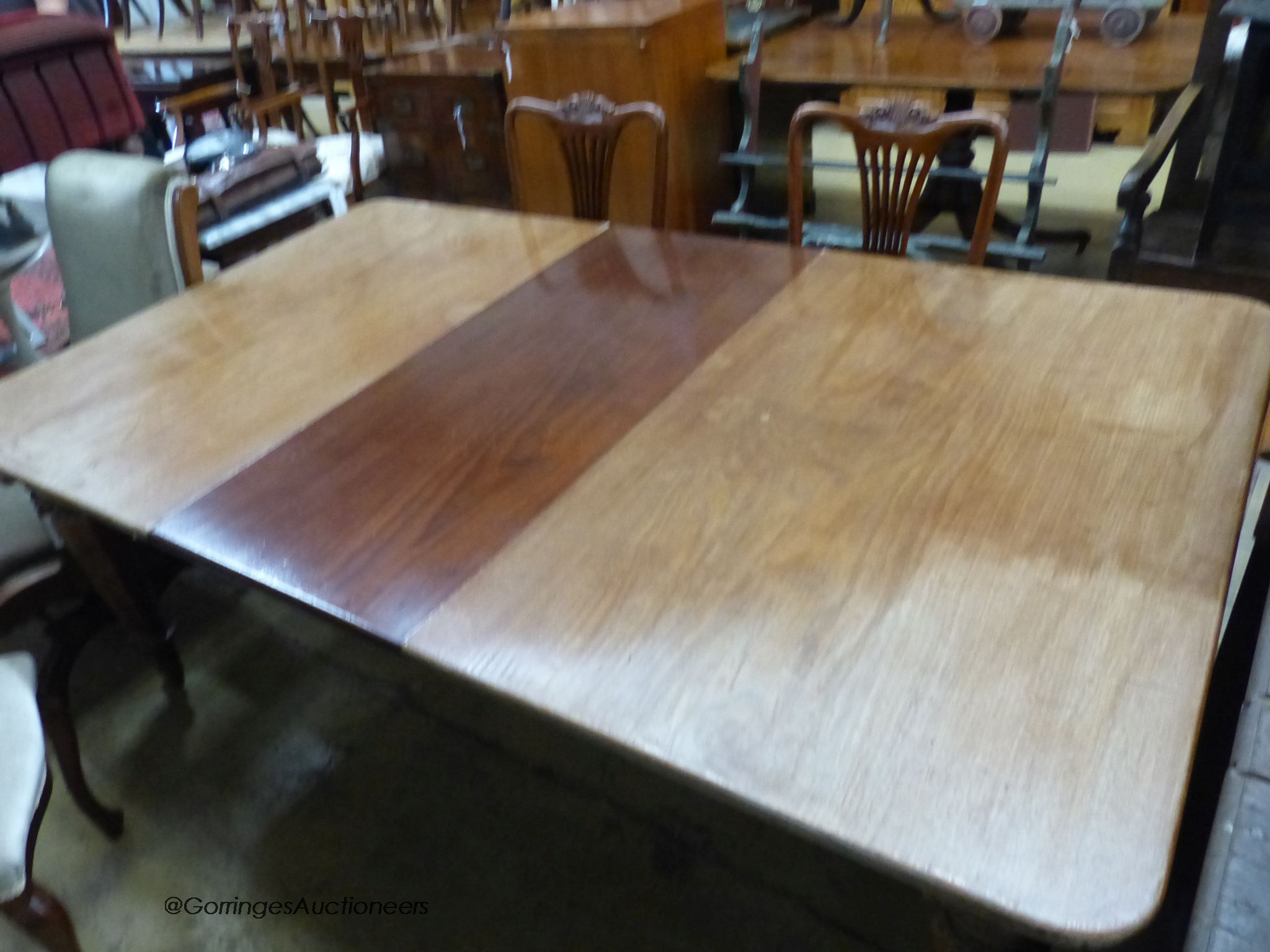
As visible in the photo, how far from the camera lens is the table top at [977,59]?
212cm

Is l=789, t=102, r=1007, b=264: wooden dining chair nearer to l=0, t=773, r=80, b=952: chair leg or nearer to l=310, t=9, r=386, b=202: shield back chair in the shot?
l=0, t=773, r=80, b=952: chair leg

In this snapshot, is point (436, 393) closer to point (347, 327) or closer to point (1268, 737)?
point (347, 327)

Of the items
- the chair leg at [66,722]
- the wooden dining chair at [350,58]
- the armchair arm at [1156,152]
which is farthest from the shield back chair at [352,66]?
the armchair arm at [1156,152]

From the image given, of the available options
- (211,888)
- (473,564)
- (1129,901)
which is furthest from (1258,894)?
(211,888)

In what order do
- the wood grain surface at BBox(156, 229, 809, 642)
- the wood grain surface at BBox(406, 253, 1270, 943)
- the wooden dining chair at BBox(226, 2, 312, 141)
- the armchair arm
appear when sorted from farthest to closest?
the wooden dining chair at BBox(226, 2, 312, 141) < the armchair arm < the wood grain surface at BBox(156, 229, 809, 642) < the wood grain surface at BBox(406, 253, 1270, 943)

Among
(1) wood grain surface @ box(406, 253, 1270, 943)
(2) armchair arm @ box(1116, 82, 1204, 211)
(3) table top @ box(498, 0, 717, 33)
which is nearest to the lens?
(1) wood grain surface @ box(406, 253, 1270, 943)

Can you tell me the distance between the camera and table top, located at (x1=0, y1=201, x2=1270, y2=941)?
651mm

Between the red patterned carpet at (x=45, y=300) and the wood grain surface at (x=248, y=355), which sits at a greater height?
the wood grain surface at (x=248, y=355)

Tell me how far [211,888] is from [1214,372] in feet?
5.21

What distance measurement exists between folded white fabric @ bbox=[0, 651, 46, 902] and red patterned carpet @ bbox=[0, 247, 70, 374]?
2022 mm

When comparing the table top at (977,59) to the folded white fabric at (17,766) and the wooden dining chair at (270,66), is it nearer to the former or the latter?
the wooden dining chair at (270,66)

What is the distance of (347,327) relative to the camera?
4.52 feet

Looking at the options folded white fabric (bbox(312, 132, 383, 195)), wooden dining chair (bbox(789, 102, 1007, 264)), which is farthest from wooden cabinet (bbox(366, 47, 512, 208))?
wooden dining chair (bbox(789, 102, 1007, 264))

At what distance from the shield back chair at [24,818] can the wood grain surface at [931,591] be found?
62 cm
